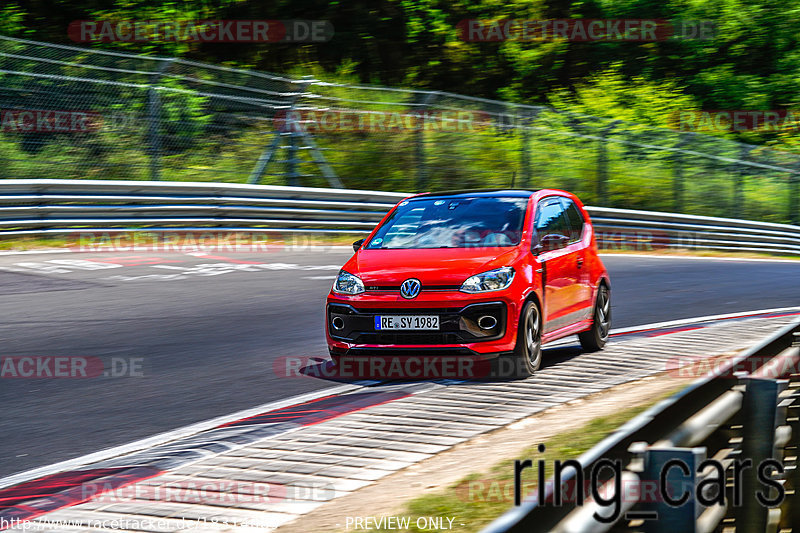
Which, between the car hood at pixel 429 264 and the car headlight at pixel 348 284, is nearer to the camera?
the car hood at pixel 429 264

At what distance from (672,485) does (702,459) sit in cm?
15

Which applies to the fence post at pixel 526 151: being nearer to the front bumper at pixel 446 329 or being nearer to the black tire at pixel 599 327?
the black tire at pixel 599 327

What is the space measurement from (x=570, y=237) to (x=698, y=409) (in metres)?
5.92

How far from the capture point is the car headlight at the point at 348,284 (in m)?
8.52

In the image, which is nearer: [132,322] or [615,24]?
[132,322]

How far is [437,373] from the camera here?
335 inches

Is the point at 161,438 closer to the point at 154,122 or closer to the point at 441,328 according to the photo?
the point at 441,328

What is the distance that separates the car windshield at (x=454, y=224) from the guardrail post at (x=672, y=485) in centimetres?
583

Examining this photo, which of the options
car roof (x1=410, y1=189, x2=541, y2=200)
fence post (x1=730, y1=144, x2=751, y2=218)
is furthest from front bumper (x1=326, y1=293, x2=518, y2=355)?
fence post (x1=730, y1=144, x2=751, y2=218)

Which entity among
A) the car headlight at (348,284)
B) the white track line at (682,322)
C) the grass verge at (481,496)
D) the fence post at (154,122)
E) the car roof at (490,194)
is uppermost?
the fence post at (154,122)

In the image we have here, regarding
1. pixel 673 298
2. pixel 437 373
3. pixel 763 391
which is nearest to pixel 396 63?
pixel 673 298

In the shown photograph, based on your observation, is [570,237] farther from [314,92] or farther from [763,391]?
[314,92]

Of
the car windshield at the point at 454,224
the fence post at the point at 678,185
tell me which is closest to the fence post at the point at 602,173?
the fence post at the point at 678,185

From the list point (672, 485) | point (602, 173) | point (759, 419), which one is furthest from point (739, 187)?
point (672, 485)
